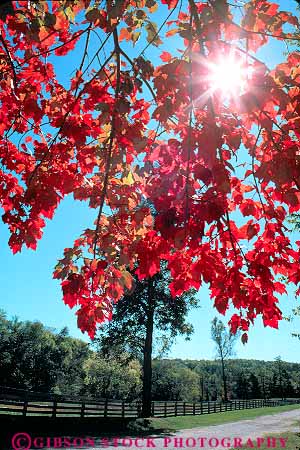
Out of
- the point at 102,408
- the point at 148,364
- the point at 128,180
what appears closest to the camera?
the point at 128,180

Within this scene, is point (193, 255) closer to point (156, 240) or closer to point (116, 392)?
point (156, 240)

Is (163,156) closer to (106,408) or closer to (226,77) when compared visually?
(226,77)

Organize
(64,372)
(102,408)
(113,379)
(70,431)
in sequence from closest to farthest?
(70,431), (102,408), (113,379), (64,372)

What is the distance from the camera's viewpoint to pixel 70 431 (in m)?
14.5

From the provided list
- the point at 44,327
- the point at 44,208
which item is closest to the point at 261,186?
the point at 44,208

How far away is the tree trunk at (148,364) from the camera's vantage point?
21.7m

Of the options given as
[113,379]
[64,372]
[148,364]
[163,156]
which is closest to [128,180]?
[163,156]

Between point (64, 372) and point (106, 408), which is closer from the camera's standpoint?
point (106, 408)

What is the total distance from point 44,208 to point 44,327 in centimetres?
10218

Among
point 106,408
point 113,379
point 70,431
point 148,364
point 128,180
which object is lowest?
point 70,431

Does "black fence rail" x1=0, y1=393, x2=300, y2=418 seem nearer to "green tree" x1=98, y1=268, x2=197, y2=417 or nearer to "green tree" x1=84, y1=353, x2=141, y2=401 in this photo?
"green tree" x1=98, y1=268, x2=197, y2=417

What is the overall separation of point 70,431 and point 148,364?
8494 millimetres

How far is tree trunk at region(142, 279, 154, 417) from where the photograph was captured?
855 inches

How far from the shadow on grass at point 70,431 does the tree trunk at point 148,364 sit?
2742 mm
